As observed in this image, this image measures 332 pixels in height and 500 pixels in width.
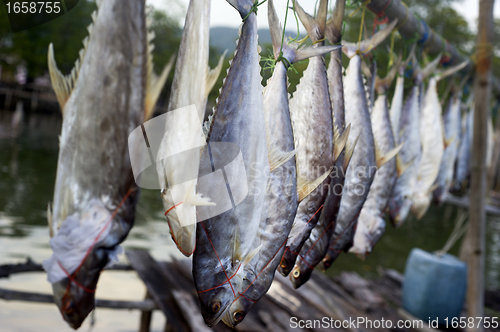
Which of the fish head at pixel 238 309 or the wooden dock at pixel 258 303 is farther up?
the fish head at pixel 238 309

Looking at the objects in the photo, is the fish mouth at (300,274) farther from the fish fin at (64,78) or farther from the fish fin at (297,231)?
the fish fin at (64,78)

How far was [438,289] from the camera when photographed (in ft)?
14.2

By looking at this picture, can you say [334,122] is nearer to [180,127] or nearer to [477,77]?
[180,127]

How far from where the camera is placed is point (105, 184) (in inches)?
50.4

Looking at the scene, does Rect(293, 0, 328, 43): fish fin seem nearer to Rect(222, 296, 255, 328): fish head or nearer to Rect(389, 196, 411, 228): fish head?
Rect(222, 296, 255, 328): fish head

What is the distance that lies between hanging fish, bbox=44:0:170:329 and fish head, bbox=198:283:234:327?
404 millimetres

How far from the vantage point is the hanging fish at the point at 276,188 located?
4.13 ft

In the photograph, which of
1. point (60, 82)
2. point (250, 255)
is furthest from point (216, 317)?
point (60, 82)

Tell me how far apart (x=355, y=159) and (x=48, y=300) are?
2850 mm

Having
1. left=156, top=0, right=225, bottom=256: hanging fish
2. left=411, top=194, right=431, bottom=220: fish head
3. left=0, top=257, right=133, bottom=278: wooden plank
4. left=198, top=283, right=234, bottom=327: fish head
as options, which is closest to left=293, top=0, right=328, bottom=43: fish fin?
left=156, top=0, right=225, bottom=256: hanging fish

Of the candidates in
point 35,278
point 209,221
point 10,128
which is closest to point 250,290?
point 209,221

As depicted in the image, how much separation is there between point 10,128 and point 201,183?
22.8 metres

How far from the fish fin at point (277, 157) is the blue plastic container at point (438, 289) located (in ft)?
12.8

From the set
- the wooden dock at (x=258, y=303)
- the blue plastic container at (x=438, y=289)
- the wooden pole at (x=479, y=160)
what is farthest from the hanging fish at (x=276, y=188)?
the blue plastic container at (x=438, y=289)
